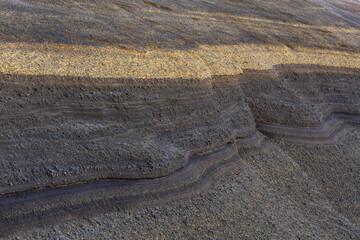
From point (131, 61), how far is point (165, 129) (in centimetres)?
72

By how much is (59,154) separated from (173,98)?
1136 millimetres

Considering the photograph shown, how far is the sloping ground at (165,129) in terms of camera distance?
8.03ft

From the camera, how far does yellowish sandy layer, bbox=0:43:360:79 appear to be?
2.87m

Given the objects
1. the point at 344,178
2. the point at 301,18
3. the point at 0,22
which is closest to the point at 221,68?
the point at 344,178

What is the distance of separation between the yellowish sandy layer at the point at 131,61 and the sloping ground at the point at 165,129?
0.02 m

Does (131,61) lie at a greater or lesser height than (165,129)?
greater

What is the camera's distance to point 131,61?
3.34 meters

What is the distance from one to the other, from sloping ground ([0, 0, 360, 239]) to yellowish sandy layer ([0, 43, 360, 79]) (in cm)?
2

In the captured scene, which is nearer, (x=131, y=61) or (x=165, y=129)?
(x=165, y=129)

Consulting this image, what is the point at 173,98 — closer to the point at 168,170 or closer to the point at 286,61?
the point at 168,170

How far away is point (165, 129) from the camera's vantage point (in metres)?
3.09

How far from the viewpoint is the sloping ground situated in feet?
8.03

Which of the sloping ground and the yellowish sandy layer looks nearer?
the sloping ground

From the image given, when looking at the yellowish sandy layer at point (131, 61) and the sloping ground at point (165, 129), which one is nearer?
the sloping ground at point (165, 129)
